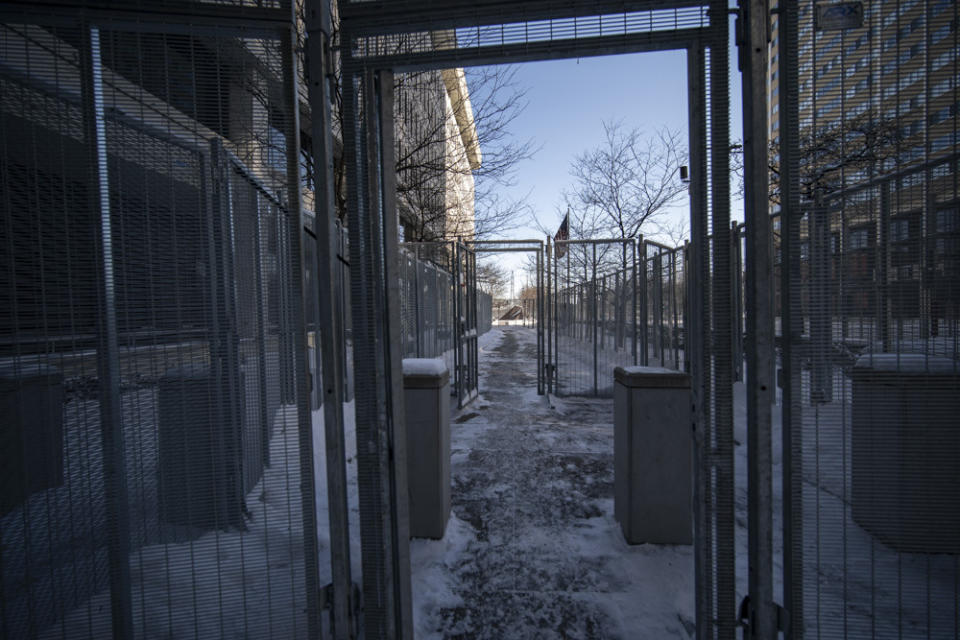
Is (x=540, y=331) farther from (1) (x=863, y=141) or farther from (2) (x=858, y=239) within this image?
(1) (x=863, y=141)

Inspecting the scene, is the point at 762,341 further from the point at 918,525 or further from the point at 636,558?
the point at 636,558

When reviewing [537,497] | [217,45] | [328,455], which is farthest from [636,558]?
[217,45]

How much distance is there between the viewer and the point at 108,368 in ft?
7.36

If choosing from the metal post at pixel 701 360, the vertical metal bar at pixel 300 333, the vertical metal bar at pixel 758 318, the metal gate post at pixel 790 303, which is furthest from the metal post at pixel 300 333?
the metal gate post at pixel 790 303

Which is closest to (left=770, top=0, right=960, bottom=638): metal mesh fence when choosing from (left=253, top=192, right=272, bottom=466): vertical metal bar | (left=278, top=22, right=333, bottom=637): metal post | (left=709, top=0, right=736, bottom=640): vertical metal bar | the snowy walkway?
(left=709, top=0, right=736, bottom=640): vertical metal bar

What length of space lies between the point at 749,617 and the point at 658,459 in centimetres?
123

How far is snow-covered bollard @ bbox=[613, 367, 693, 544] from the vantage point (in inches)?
Result: 133

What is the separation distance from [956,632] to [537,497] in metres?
2.75

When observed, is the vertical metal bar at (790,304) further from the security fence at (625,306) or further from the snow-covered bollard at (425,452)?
the security fence at (625,306)

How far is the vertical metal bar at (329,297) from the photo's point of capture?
219 centimetres

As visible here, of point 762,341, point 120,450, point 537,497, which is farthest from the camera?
point 537,497

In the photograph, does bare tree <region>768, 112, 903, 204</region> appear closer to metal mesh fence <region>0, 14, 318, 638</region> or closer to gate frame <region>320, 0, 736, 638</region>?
gate frame <region>320, 0, 736, 638</region>

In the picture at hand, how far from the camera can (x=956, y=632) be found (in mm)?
2133

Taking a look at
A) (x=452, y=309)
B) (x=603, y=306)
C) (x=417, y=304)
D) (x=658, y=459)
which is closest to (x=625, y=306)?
(x=603, y=306)
